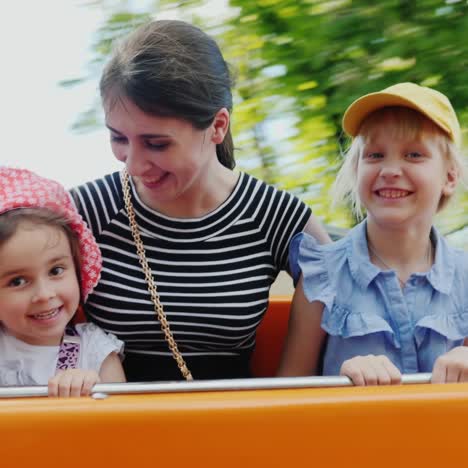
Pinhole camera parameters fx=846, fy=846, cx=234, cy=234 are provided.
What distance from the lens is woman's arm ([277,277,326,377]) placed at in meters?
1.85

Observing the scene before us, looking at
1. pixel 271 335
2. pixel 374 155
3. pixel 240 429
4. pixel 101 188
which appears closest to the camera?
pixel 240 429

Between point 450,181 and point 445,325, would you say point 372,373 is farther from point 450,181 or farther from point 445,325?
point 450,181

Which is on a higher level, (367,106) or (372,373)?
(367,106)

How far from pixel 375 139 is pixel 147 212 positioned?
1.72 feet

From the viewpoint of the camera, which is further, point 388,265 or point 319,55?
point 319,55

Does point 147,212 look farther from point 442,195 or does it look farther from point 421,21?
point 421,21

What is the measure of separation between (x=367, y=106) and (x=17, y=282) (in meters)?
0.82

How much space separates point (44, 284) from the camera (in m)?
1.69

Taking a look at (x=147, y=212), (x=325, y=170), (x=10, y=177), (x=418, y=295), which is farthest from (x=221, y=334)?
(x=325, y=170)

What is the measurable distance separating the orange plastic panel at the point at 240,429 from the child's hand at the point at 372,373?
0.21ft

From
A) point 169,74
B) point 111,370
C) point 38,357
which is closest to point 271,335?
point 111,370

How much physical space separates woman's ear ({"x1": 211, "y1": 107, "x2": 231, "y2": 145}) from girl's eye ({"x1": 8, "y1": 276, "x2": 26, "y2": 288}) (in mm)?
501

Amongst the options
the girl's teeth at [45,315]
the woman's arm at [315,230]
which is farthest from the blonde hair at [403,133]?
the girl's teeth at [45,315]

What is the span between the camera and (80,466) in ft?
4.36
